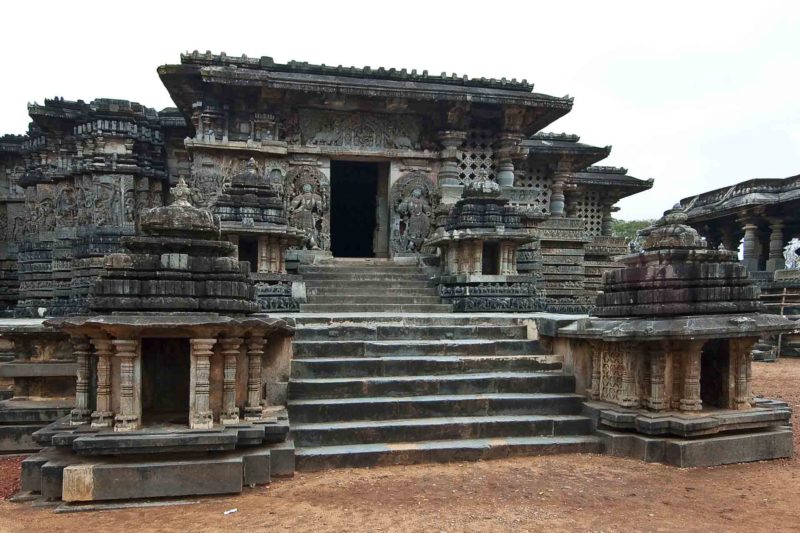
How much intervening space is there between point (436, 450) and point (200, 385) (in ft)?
7.45

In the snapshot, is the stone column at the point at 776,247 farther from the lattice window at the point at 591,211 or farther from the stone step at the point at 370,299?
the stone step at the point at 370,299

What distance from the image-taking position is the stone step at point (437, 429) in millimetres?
5199

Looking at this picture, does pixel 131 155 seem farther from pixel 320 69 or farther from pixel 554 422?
pixel 554 422

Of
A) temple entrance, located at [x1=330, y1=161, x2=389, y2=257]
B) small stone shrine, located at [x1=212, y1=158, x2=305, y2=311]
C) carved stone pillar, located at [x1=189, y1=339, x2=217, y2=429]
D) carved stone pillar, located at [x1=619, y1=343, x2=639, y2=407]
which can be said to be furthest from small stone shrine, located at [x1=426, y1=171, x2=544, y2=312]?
temple entrance, located at [x1=330, y1=161, x2=389, y2=257]

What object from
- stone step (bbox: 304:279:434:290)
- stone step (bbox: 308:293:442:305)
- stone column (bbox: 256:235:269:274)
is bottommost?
stone step (bbox: 308:293:442:305)

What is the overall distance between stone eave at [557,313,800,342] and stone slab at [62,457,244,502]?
3805 millimetres

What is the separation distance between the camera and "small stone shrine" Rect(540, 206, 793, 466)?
5.22 meters

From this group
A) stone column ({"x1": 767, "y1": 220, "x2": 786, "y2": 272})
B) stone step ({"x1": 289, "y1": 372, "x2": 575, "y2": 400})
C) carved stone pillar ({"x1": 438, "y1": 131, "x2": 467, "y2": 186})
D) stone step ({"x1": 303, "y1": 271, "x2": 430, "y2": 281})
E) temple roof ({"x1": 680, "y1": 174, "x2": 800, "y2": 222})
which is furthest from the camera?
stone column ({"x1": 767, "y1": 220, "x2": 786, "y2": 272})

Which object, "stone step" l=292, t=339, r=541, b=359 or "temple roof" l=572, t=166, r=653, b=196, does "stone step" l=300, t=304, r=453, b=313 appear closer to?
"stone step" l=292, t=339, r=541, b=359

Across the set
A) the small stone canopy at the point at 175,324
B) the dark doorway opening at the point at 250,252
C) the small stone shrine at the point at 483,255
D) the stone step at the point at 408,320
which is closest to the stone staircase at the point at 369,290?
the small stone shrine at the point at 483,255

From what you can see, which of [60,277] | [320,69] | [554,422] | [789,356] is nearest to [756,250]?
[789,356]

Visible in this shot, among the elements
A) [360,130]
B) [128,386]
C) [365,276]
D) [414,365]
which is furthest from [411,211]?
[128,386]

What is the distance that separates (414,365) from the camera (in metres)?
6.18

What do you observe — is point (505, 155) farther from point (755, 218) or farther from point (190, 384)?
point (755, 218)
